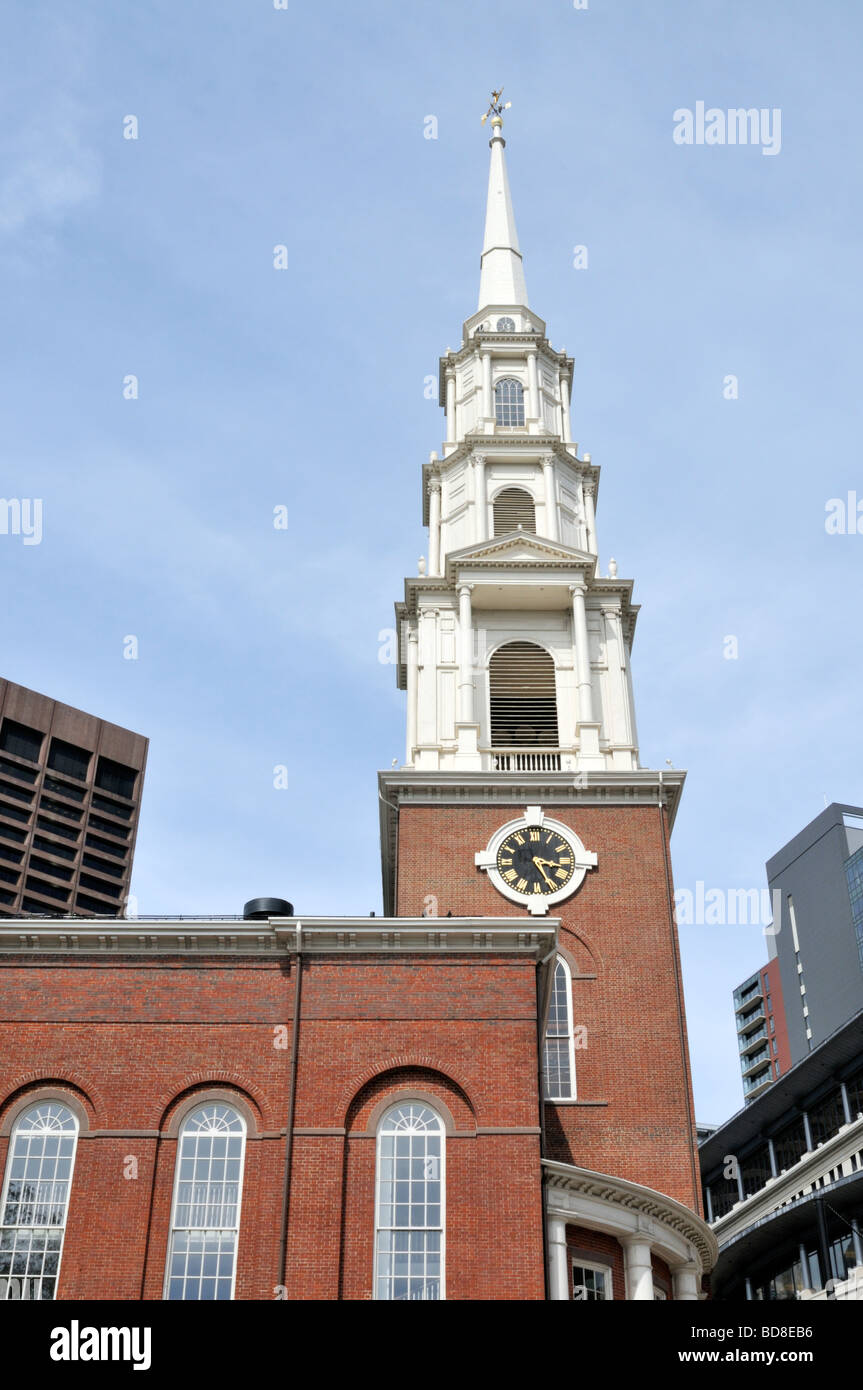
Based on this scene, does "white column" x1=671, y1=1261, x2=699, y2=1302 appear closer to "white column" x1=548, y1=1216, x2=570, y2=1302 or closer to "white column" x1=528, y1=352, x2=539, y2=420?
"white column" x1=548, y1=1216, x2=570, y2=1302

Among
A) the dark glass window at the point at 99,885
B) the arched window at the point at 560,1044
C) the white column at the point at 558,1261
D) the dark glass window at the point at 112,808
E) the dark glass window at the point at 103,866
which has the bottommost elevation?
the white column at the point at 558,1261

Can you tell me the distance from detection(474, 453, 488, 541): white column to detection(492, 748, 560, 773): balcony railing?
8062 mm

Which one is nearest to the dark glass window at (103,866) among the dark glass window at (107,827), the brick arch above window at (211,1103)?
the dark glass window at (107,827)

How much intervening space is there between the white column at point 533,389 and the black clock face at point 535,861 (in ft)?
55.9

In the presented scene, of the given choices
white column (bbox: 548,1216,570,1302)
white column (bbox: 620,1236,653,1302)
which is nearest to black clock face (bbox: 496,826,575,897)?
white column (bbox: 620,1236,653,1302)

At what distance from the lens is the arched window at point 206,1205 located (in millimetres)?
26438

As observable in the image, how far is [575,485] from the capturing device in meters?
49.4

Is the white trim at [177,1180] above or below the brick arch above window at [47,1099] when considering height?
below

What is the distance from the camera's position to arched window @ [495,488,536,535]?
1869 inches

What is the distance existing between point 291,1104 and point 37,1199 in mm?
4829

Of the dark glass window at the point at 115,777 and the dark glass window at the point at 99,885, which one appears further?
the dark glass window at the point at 115,777

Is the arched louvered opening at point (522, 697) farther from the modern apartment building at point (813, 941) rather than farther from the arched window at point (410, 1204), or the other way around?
the modern apartment building at point (813, 941)

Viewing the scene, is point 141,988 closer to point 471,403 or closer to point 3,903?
point 471,403
